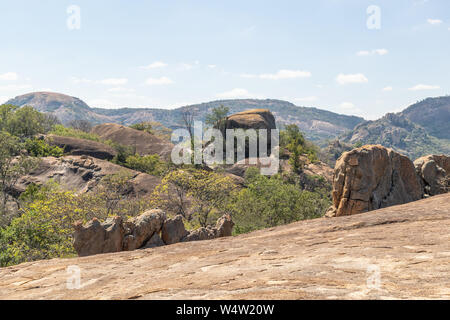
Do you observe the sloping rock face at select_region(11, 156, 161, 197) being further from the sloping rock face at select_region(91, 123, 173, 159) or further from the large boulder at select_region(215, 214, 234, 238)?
the large boulder at select_region(215, 214, 234, 238)

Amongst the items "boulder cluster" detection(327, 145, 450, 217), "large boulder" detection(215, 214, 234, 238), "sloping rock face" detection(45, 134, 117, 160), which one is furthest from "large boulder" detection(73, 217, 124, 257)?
"sloping rock face" detection(45, 134, 117, 160)

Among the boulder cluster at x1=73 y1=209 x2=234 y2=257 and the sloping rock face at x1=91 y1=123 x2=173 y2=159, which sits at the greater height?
the sloping rock face at x1=91 y1=123 x2=173 y2=159

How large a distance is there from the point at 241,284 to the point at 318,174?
208ft

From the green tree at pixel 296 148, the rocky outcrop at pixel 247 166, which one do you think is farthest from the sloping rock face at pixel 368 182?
the green tree at pixel 296 148

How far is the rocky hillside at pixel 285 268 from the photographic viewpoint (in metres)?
5.56

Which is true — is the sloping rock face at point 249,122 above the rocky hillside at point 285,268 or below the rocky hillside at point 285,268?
above

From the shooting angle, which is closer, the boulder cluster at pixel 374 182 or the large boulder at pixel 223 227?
the boulder cluster at pixel 374 182

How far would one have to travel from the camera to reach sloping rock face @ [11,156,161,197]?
1678 inches

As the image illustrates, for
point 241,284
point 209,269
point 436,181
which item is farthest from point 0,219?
point 436,181

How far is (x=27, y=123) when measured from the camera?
59.6 m

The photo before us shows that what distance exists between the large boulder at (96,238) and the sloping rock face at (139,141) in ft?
165

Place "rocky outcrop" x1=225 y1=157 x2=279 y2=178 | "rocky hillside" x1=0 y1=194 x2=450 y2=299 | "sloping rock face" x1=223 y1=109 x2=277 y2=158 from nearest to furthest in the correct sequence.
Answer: "rocky hillside" x1=0 y1=194 x2=450 y2=299
"rocky outcrop" x1=225 y1=157 x2=279 y2=178
"sloping rock face" x1=223 y1=109 x2=277 y2=158

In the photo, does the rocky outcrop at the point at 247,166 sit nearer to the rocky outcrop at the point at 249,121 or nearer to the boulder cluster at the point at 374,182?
the rocky outcrop at the point at 249,121
